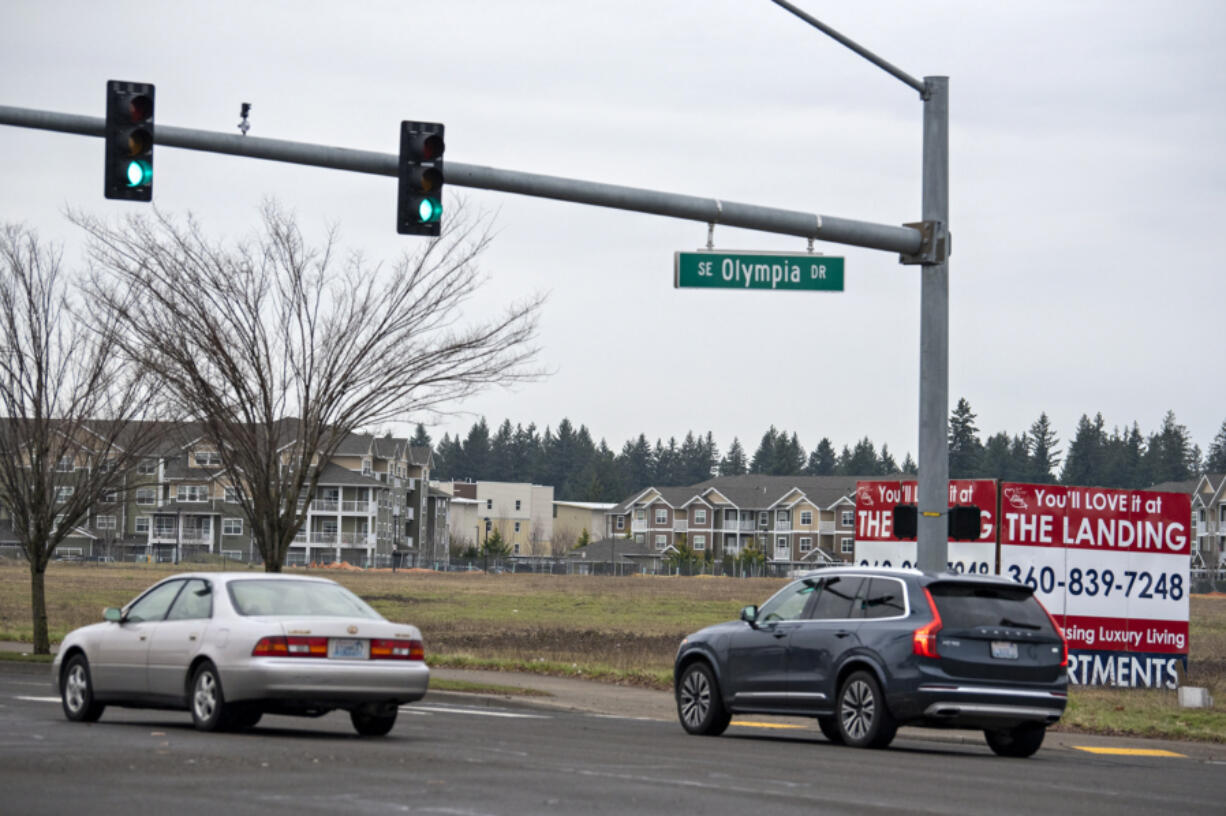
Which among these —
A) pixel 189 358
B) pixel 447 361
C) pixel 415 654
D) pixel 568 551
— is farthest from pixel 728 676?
pixel 568 551

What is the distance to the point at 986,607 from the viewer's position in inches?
603

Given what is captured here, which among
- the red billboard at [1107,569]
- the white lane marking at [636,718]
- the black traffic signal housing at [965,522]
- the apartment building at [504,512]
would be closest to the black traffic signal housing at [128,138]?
the white lane marking at [636,718]

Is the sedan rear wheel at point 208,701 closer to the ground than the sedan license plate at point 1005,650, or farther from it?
closer to the ground

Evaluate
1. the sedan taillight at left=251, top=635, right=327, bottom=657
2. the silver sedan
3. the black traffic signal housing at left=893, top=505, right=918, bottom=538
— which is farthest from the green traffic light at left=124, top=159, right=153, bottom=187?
the black traffic signal housing at left=893, top=505, right=918, bottom=538

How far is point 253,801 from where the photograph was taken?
9.41 metres

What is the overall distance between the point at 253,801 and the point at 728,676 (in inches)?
309

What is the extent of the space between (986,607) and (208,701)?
699 centimetres

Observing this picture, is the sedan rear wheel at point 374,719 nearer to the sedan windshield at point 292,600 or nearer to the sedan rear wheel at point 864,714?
the sedan windshield at point 292,600

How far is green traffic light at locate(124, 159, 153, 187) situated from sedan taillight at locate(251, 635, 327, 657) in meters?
4.95

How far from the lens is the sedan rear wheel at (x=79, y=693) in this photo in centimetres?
1522

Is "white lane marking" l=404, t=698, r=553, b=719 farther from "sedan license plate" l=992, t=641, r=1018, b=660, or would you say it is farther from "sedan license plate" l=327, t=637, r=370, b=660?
"sedan license plate" l=992, t=641, r=1018, b=660

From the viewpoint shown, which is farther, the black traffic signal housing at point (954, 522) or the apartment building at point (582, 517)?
the apartment building at point (582, 517)

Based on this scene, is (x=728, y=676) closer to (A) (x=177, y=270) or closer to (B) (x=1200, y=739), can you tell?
(B) (x=1200, y=739)

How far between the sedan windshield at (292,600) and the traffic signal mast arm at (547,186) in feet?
13.9
